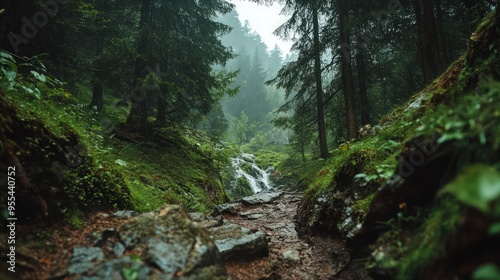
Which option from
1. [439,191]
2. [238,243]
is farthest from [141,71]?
[439,191]

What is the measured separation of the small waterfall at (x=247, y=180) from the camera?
17.6 metres

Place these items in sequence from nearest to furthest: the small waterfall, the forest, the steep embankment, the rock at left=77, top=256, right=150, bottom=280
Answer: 1. the steep embankment
2. the forest
3. the rock at left=77, top=256, right=150, bottom=280
4. the small waterfall

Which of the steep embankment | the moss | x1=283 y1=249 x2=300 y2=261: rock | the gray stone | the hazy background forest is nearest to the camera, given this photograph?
the steep embankment

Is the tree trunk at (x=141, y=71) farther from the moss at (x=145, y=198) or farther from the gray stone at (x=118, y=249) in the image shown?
the gray stone at (x=118, y=249)

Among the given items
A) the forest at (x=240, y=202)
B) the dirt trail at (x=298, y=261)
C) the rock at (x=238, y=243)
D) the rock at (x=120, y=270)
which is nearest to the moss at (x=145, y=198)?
the forest at (x=240, y=202)

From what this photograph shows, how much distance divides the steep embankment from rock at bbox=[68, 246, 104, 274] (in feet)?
8.93

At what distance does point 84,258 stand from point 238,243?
2062 mm

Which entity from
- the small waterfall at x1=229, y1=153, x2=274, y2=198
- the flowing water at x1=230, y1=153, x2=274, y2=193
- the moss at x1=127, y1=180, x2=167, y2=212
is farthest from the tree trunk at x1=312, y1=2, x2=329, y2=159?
the moss at x1=127, y1=180, x2=167, y2=212

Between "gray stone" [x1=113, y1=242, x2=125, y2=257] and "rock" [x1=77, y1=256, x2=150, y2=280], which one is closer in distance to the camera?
"rock" [x1=77, y1=256, x2=150, y2=280]

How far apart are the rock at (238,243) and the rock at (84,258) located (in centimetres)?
160

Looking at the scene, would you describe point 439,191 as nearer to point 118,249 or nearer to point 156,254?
point 156,254

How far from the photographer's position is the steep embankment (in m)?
1.41

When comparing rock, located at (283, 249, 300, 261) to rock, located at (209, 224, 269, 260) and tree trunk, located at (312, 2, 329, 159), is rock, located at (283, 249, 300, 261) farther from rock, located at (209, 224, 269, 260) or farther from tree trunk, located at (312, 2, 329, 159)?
tree trunk, located at (312, 2, 329, 159)

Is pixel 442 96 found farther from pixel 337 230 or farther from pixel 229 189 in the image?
pixel 229 189
